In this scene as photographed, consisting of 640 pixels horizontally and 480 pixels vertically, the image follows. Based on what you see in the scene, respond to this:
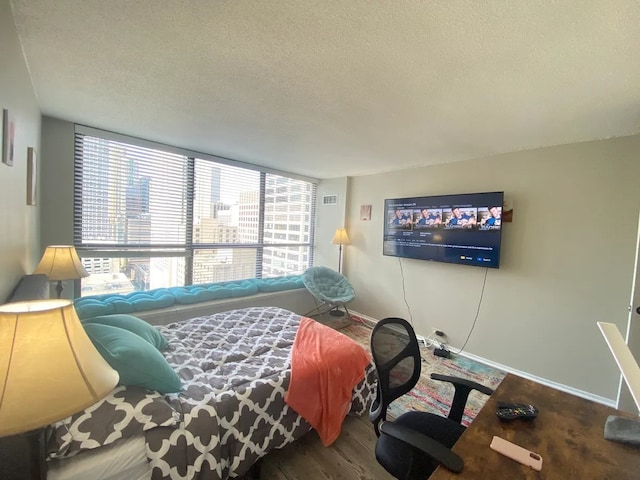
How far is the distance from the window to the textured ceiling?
611mm

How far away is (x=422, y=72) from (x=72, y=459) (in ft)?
8.24

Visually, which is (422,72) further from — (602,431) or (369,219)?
(369,219)

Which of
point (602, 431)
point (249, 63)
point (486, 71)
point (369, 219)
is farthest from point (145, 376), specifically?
point (369, 219)

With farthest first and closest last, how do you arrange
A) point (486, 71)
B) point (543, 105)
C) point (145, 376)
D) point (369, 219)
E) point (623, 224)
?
point (369, 219) → point (623, 224) → point (543, 105) → point (486, 71) → point (145, 376)

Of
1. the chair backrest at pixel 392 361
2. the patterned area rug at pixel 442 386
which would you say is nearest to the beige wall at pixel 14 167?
the chair backrest at pixel 392 361

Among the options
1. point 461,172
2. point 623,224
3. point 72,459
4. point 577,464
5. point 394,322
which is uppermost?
point 461,172

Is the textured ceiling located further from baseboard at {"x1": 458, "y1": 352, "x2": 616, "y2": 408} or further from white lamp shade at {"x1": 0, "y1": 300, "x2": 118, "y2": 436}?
baseboard at {"x1": 458, "y1": 352, "x2": 616, "y2": 408}

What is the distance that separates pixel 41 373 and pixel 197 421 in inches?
36.3

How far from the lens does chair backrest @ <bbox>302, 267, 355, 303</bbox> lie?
3.89 m

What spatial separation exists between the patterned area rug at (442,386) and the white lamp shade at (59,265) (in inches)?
102

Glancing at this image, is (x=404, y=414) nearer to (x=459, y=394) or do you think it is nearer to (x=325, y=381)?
(x=459, y=394)

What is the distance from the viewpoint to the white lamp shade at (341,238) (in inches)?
172

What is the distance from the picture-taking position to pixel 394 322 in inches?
61.6

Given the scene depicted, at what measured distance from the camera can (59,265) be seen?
1.88 metres
